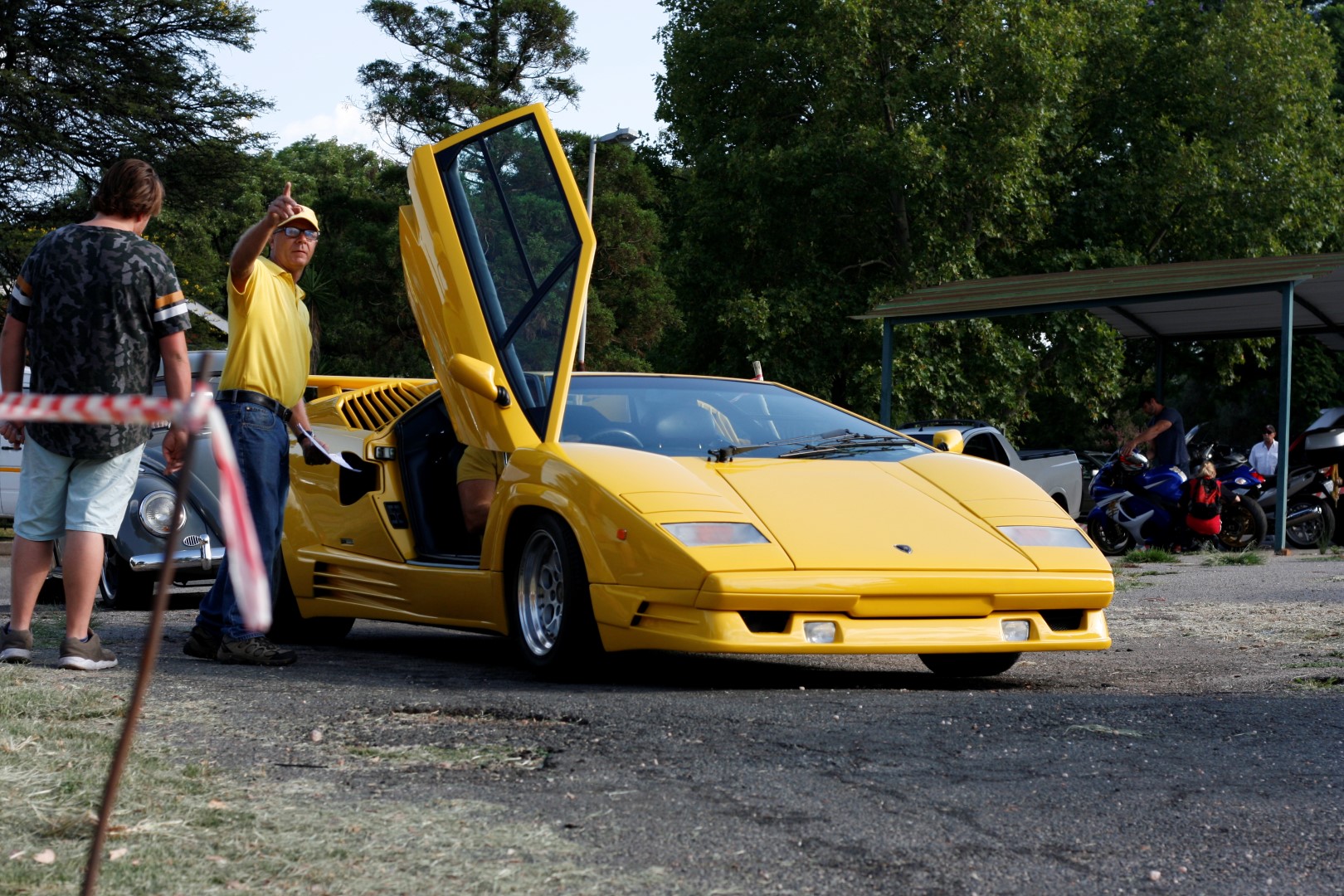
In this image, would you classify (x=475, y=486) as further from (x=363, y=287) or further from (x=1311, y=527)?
(x=363, y=287)

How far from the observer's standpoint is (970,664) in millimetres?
6383

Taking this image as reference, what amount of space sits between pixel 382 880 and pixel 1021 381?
32939 millimetres

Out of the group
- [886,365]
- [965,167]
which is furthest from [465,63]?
[886,365]

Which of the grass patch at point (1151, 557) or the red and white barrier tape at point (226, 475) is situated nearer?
the red and white barrier tape at point (226, 475)

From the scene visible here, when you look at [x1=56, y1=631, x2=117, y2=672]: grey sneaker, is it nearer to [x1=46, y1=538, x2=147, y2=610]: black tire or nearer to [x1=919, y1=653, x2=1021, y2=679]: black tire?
[x1=919, y1=653, x2=1021, y2=679]: black tire

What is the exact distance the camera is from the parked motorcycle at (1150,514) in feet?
52.3

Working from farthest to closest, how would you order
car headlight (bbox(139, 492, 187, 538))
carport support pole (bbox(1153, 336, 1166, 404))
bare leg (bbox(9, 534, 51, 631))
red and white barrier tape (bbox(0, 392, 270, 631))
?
carport support pole (bbox(1153, 336, 1166, 404)) → car headlight (bbox(139, 492, 187, 538)) → bare leg (bbox(9, 534, 51, 631)) → red and white barrier tape (bbox(0, 392, 270, 631))

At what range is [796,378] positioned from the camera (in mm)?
33875

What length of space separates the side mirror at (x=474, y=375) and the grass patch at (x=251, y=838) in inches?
93.9

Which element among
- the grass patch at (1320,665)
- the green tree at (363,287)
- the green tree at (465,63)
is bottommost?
the grass patch at (1320,665)

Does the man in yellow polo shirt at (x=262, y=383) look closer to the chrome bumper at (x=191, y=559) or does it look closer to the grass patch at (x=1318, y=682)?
the chrome bumper at (x=191, y=559)

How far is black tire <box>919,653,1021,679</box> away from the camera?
20.6 ft

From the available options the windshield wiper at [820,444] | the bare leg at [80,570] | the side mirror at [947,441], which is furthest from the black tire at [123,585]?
the side mirror at [947,441]

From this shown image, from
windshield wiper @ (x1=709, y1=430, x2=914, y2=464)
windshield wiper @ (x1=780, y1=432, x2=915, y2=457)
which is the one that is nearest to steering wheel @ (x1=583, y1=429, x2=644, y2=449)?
windshield wiper @ (x1=709, y1=430, x2=914, y2=464)
